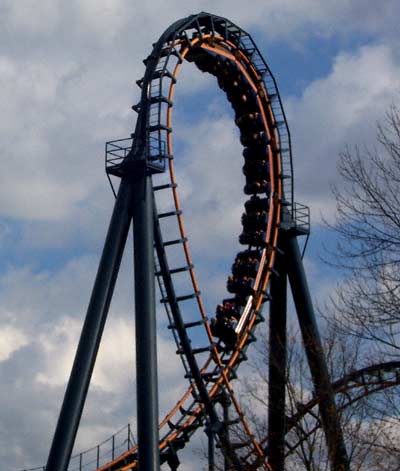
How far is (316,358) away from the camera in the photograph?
24906mm

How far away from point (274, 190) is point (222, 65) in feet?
12.7

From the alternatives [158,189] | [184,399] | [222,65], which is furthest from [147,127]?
[184,399]

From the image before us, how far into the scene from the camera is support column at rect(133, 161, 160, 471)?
21.8m

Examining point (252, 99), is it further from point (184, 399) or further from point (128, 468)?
point (128, 468)

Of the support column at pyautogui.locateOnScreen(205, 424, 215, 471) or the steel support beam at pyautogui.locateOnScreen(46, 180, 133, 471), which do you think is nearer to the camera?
the steel support beam at pyautogui.locateOnScreen(46, 180, 133, 471)

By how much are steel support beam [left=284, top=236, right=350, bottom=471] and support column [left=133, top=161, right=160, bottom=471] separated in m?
3.43

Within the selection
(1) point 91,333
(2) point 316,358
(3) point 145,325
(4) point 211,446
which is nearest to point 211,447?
(4) point 211,446

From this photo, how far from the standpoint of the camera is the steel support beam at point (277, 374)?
24.8 meters

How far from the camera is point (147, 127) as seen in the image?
25.7m

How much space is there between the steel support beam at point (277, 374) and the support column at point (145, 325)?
9.25 feet

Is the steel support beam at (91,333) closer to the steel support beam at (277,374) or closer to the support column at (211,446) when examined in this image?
the support column at (211,446)

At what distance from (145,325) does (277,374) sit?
4274 millimetres

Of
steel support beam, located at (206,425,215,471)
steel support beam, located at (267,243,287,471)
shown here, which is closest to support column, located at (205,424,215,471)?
steel support beam, located at (206,425,215,471)

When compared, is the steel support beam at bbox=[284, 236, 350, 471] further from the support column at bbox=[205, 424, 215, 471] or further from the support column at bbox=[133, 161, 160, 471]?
the support column at bbox=[133, 161, 160, 471]
